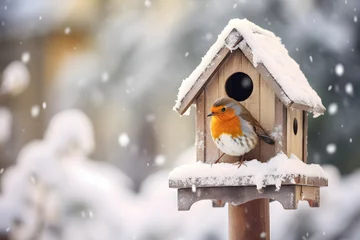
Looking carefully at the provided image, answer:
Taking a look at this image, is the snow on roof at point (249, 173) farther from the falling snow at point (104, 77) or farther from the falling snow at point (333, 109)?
the falling snow at point (104, 77)

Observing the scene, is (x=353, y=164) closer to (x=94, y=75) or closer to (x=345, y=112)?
(x=345, y=112)

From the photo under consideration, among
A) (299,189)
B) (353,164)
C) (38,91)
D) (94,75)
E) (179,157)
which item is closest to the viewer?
(299,189)

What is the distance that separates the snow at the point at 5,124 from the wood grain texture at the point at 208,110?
242cm

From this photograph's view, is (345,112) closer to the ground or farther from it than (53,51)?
closer to the ground

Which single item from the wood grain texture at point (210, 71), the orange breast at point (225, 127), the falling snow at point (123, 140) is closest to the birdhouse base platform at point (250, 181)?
the orange breast at point (225, 127)

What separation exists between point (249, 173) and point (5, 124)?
105 inches

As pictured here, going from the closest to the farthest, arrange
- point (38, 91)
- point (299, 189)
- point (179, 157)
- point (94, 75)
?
point (299, 189) → point (179, 157) → point (94, 75) → point (38, 91)

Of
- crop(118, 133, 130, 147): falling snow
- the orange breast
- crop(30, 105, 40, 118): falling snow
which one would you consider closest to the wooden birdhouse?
the orange breast

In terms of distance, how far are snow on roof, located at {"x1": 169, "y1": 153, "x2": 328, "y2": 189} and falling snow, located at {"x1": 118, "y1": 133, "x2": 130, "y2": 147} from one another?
1.80 meters

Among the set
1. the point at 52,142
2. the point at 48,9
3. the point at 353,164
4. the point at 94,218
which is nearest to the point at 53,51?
the point at 48,9

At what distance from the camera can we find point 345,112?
3309mm

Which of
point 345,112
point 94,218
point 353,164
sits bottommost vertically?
point 94,218

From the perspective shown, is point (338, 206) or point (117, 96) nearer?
point (338, 206)

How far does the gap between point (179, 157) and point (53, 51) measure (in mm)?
1124
